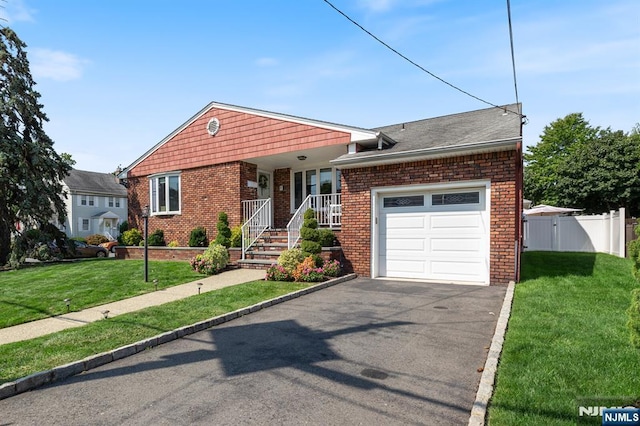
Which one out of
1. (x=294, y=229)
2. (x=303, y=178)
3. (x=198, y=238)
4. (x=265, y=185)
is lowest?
(x=198, y=238)

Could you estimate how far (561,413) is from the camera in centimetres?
279

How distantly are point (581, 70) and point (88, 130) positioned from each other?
45.4ft

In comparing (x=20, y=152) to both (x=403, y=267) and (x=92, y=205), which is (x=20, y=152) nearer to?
(x=403, y=267)

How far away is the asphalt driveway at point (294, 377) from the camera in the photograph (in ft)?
10.1

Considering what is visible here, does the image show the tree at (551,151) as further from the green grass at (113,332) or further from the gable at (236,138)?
the green grass at (113,332)

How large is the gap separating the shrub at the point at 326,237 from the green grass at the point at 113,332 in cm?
257

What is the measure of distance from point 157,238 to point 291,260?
8.34 meters

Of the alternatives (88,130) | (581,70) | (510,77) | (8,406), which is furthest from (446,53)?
(88,130)

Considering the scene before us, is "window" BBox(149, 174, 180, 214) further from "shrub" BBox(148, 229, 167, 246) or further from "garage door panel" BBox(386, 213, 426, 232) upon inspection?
"garage door panel" BBox(386, 213, 426, 232)

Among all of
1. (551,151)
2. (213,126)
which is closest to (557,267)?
(213,126)

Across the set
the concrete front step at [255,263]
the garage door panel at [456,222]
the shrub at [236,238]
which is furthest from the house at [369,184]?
the concrete front step at [255,263]

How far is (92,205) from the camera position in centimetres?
3531

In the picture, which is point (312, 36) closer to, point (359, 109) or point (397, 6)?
point (397, 6)

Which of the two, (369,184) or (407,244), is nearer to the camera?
(407,244)
